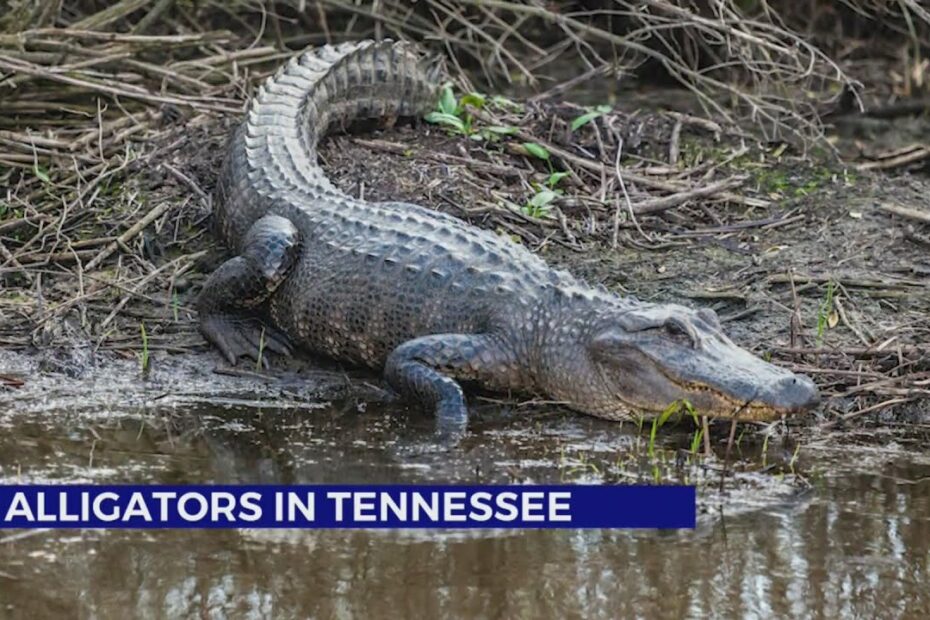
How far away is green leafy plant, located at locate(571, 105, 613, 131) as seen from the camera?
8.07m

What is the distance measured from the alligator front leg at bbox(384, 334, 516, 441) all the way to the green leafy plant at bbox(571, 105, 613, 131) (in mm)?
2561

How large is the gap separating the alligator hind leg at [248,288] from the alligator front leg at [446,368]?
773 millimetres

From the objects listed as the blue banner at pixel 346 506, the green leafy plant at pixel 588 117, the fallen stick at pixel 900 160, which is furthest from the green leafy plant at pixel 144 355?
the fallen stick at pixel 900 160

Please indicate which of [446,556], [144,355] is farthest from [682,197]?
[446,556]

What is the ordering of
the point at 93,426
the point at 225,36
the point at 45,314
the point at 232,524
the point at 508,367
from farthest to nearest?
1. the point at 225,36
2. the point at 45,314
3. the point at 508,367
4. the point at 93,426
5. the point at 232,524

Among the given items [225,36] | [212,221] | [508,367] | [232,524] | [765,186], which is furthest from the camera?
[225,36]

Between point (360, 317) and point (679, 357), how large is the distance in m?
1.32

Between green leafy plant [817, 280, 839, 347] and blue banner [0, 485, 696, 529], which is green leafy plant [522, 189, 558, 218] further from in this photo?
blue banner [0, 485, 696, 529]

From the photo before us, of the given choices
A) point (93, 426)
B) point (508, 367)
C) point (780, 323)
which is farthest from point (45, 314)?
point (780, 323)

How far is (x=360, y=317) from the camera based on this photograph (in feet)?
19.9

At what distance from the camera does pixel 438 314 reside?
5.91 m

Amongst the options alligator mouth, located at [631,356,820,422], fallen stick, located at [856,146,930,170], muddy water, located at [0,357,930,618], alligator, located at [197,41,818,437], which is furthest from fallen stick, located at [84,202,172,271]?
fallen stick, located at [856,146,930,170]

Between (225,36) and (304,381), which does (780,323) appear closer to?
(304,381)

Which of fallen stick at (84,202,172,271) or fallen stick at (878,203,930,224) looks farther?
fallen stick at (878,203,930,224)
